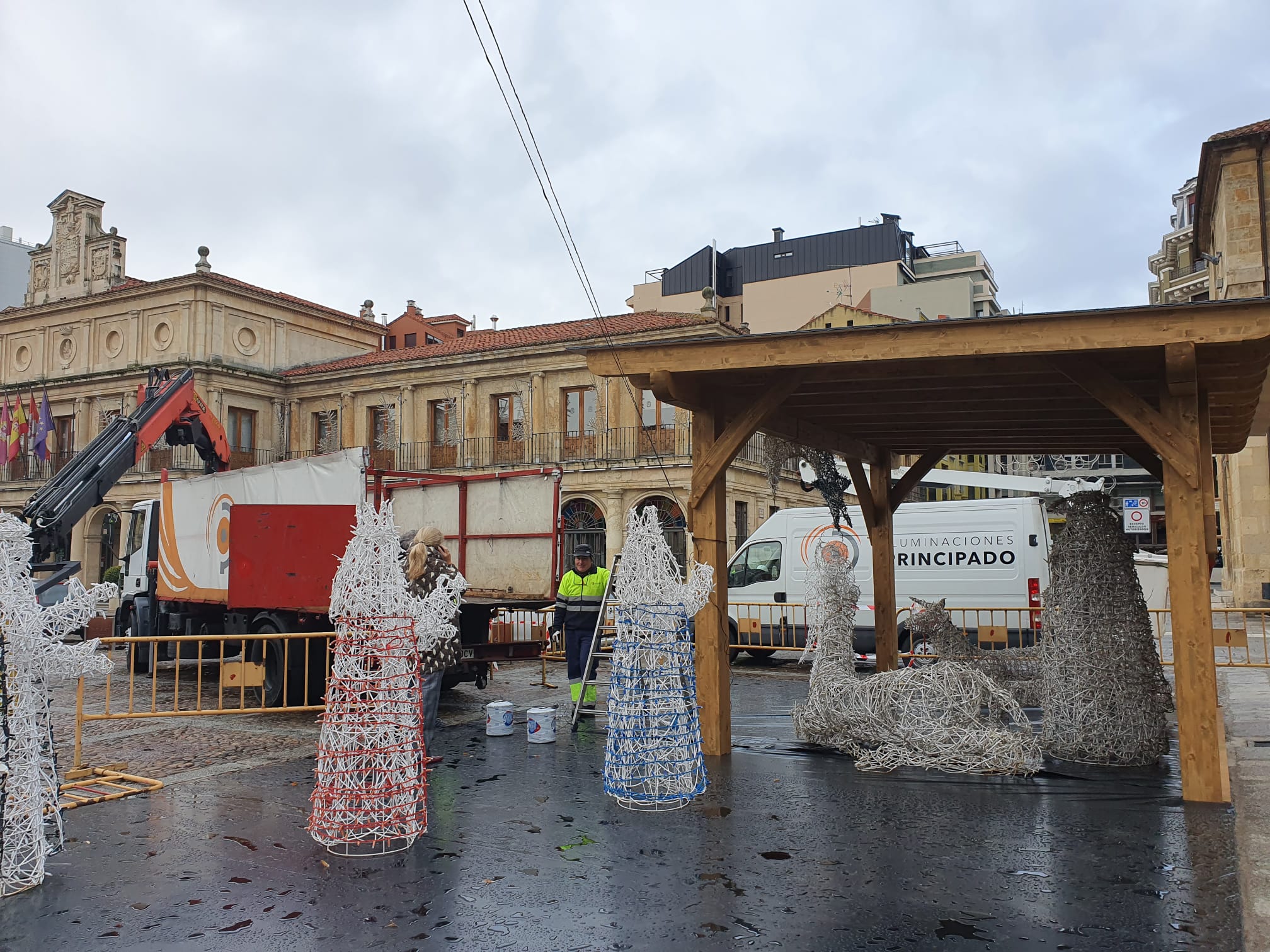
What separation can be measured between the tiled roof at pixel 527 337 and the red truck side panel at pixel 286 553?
17565 millimetres

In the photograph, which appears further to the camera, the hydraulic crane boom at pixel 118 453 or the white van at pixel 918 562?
the white van at pixel 918 562

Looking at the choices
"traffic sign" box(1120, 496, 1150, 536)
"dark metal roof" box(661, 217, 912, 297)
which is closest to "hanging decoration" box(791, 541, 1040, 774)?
"traffic sign" box(1120, 496, 1150, 536)

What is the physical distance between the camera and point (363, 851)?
5.61 metres

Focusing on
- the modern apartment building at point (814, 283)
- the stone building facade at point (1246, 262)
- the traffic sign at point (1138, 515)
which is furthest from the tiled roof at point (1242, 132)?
the modern apartment building at point (814, 283)

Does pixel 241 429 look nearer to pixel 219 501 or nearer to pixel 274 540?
pixel 219 501

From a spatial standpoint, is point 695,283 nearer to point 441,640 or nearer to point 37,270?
point 37,270

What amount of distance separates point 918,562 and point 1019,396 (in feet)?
23.0

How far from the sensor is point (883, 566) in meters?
11.0

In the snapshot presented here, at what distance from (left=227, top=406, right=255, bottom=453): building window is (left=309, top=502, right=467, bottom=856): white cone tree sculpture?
33.0 metres

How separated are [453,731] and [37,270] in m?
40.7

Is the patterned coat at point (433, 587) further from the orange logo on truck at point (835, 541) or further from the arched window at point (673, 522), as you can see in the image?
the arched window at point (673, 522)

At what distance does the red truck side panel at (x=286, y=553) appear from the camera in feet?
35.0

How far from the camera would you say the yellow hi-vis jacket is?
10.8 metres

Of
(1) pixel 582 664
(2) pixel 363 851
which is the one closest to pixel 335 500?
(1) pixel 582 664
